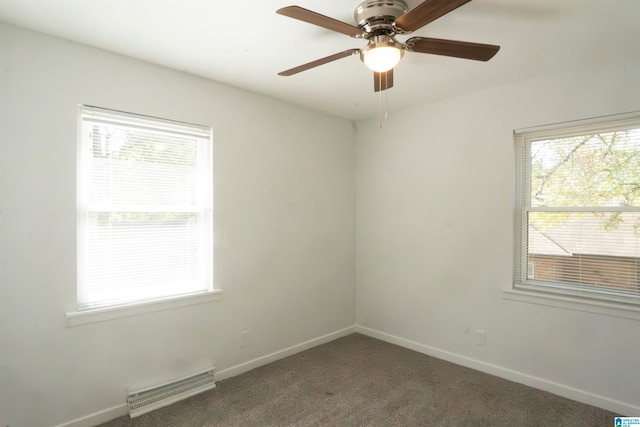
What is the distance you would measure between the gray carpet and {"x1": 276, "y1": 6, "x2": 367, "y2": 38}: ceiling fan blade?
2.37m

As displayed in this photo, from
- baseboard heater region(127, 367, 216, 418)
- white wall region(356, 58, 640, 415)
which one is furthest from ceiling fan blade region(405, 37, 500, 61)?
baseboard heater region(127, 367, 216, 418)

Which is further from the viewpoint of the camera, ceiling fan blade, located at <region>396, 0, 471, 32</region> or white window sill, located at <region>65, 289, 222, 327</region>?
white window sill, located at <region>65, 289, 222, 327</region>

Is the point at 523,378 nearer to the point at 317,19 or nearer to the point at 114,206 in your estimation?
the point at 317,19

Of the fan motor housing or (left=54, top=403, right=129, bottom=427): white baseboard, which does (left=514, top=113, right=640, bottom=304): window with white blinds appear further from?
(left=54, top=403, right=129, bottom=427): white baseboard

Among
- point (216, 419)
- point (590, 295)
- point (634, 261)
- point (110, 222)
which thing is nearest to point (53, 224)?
point (110, 222)

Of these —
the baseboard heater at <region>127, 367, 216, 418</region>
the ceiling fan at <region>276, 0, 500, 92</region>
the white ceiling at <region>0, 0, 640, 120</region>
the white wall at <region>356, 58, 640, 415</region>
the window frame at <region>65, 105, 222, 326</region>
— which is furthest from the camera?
the white wall at <region>356, 58, 640, 415</region>

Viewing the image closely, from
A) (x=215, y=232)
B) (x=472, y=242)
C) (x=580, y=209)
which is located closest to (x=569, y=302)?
(x=580, y=209)

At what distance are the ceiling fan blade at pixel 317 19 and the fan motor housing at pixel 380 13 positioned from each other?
0.06 m

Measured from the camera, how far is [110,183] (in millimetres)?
2432

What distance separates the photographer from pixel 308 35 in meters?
2.12

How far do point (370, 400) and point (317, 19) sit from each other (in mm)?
2533

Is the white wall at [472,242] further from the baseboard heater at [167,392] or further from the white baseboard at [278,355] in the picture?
the baseboard heater at [167,392]

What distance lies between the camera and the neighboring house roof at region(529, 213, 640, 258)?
2.49 m

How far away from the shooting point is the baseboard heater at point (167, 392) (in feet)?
7.93
